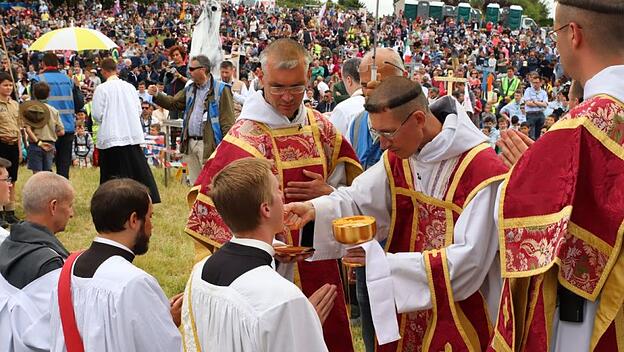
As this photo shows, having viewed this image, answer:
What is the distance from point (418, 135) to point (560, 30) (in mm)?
931

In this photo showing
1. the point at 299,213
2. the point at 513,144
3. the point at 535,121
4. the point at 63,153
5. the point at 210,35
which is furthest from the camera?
the point at 535,121

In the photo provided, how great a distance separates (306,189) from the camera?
12.3 ft

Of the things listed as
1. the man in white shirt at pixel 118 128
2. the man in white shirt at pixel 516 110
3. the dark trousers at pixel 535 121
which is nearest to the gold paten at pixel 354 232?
the man in white shirt at pixel 118 128

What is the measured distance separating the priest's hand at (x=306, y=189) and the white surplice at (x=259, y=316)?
48.4 inches

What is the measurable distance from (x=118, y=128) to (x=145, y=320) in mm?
6554

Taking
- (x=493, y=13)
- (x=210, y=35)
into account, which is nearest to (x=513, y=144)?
(x=210, y=35)

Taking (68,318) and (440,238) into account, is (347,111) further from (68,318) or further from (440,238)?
(68,318)

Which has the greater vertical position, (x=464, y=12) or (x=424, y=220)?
(x=424, y=220)

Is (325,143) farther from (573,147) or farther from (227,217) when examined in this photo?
(573,147)

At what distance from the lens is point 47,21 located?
128 ft

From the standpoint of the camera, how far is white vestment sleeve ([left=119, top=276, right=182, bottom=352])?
9.78 ft

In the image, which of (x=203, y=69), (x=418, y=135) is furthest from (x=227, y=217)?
(x=203, y=69)

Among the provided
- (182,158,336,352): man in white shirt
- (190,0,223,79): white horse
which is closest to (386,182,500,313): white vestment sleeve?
(182,158,336,352): man in white shirt

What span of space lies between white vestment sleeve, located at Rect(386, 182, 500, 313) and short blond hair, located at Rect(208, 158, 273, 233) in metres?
0.71
